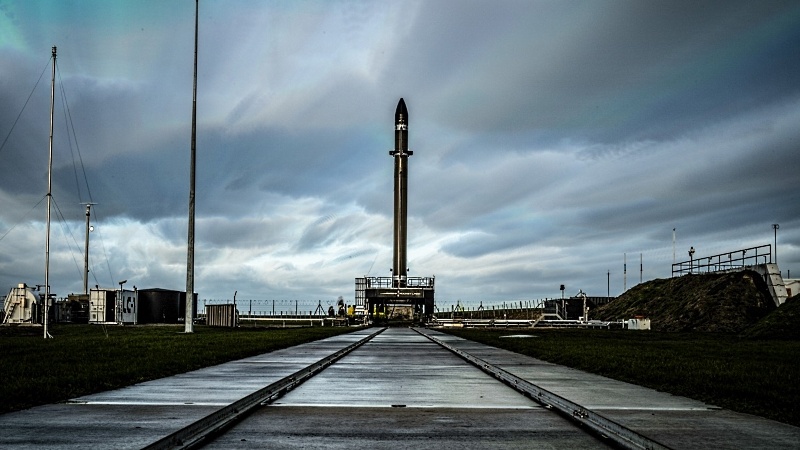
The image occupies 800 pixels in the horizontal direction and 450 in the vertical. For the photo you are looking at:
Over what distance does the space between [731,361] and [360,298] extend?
65743mm

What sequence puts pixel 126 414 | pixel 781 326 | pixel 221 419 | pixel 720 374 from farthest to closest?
1. pixel 781 326
2. pixel 720 374
3. pixel 126 414
4. pixel 221 419

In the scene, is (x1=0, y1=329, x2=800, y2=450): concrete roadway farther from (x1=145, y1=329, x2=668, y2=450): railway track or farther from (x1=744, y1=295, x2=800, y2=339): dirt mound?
(x1=744, y1=295, x2=800, y2=339): dirt mound

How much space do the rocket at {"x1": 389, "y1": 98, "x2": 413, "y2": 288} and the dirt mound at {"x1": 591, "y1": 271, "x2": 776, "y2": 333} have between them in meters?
25.5

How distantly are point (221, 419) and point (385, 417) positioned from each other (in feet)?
5.93

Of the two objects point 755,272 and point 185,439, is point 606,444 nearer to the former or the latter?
point 185,439

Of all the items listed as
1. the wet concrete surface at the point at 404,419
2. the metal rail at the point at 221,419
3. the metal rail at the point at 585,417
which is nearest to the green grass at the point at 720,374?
the metal rail at the point at 585,417

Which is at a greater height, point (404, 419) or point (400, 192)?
point (400, 192)

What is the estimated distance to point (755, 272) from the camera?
54.7 meters

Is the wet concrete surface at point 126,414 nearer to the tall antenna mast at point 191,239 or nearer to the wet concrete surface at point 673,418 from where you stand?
the wet concrete surface at point 673,418

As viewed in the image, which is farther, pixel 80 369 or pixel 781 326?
pixel 781 326

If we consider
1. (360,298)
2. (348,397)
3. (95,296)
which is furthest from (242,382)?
(360,298)

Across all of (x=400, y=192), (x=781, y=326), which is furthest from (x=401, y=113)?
(x=781, y=326)

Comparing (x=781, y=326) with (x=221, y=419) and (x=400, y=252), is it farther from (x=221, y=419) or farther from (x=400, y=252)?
(x=400, y=252)

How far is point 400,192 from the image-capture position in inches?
3233
